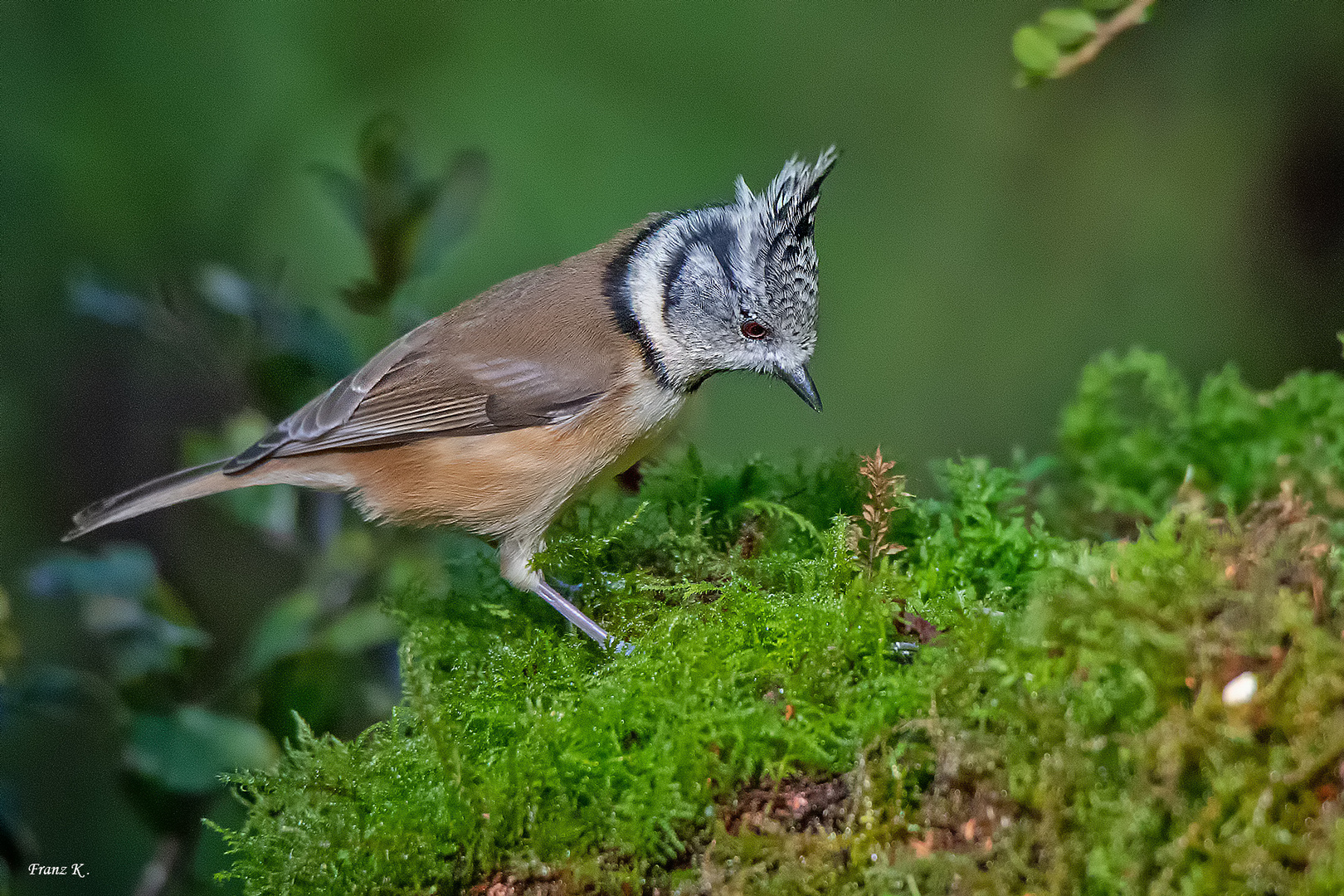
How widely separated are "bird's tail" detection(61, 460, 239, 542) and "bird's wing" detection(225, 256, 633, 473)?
0.06 meters

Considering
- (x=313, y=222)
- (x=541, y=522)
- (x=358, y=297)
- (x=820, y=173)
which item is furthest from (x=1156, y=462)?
(x=313, y=222)

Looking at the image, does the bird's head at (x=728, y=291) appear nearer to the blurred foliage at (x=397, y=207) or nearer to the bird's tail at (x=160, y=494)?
the blurred foliage at (x=397, y=207)

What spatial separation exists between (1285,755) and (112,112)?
16.7 feet

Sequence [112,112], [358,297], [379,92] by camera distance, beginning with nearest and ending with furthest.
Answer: [358,297], [112,112], [379,92]

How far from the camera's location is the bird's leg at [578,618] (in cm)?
196

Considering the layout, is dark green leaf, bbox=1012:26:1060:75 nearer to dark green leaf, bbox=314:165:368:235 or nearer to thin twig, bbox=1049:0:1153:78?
thin twig, bbox=1049:0:1153:78

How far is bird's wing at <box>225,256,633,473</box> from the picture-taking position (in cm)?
282

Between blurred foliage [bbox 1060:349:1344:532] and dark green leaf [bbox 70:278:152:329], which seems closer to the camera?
blurred foliage [bbox 1060:349:1344:532]

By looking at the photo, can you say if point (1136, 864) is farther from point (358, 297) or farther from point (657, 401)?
point (358, 297)

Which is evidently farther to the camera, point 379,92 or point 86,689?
point 379,92

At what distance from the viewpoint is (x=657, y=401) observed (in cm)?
286

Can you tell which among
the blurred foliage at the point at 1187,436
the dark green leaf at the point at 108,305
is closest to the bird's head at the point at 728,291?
the blurred foliage at the point at 1187,436

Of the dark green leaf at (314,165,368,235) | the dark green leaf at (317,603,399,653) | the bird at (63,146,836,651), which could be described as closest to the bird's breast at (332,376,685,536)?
the bird at (63,146,836,651)

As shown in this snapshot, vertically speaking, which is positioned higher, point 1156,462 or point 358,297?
point 358,297
